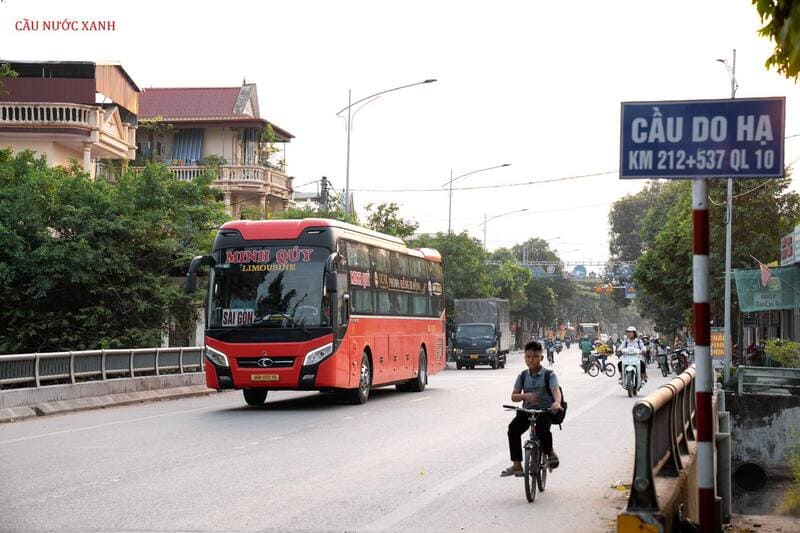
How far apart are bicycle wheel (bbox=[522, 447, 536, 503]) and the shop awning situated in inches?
1024

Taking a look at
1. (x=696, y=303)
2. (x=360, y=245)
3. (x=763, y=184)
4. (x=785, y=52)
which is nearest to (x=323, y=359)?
(x=360, y=245)

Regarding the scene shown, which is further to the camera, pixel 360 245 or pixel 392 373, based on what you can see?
pixel 392 373

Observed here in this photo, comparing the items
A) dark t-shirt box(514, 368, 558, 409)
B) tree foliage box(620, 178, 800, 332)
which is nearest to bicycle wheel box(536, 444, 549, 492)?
dark t-shirt box(514, 368, 558, 409)

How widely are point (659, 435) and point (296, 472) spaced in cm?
483

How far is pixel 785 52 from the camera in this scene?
522cm

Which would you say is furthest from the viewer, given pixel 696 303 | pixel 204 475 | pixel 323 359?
pixel 323 359

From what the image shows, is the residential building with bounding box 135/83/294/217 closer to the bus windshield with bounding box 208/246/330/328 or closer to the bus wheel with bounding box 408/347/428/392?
the bus wheel with bounding box 408/347/428/392

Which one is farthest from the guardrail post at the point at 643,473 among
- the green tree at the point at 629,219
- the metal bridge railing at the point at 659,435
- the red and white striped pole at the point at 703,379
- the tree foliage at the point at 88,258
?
the green tree at the point at 629,219

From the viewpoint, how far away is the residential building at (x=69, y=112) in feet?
138

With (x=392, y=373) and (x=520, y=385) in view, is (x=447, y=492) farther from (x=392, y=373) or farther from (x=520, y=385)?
(x=392, y=373)

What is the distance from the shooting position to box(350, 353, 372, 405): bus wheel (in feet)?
79.3

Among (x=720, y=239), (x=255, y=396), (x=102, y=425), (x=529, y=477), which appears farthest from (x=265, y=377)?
(x=720, y=239)

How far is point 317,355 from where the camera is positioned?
2195 cm

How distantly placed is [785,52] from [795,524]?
30.1ft
